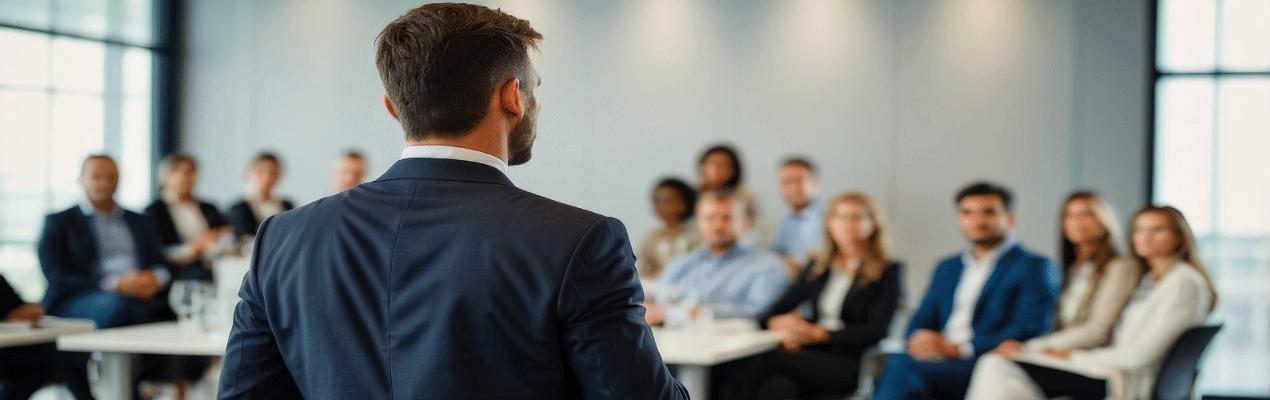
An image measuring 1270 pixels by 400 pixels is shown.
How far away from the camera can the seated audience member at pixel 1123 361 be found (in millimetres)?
3744

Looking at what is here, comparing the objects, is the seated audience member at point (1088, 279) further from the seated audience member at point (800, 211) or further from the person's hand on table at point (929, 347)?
the seated audience member at point (800, 211)

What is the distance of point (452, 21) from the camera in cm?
107

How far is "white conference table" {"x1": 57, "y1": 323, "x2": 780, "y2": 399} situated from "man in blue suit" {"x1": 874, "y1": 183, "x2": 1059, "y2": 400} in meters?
0.58

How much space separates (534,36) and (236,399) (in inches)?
21.1

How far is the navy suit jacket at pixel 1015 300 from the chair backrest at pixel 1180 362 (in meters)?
0.46

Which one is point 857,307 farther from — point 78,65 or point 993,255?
point 78,65

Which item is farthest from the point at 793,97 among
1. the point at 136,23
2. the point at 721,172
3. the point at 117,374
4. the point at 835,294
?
the point at 136,23

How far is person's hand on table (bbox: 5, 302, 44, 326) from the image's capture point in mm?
3883

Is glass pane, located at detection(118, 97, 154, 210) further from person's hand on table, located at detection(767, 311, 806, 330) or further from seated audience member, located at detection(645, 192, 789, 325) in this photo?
person's hand on table, located at detection(767, 311, 806, 330)

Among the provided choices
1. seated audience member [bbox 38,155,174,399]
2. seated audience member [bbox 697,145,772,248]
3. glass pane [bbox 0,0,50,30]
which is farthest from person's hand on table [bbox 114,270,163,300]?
seated audience member [bbox 697,145,772,248]

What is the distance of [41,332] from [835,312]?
3.09 metres

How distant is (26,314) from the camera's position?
154 inches

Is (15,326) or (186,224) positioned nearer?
(15,326)

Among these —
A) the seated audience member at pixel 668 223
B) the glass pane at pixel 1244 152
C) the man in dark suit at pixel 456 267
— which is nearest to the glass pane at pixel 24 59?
the seated audience member at pixel 668 223
